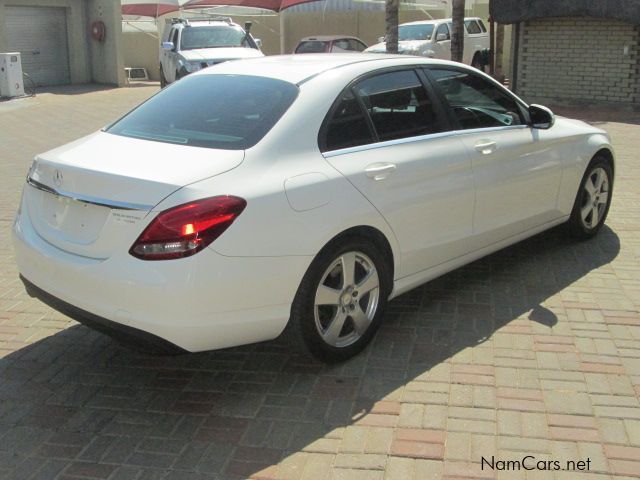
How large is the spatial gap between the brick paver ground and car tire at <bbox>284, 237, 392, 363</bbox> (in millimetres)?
147

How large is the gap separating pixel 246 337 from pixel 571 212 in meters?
3.38

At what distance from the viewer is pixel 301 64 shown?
4.57 metres

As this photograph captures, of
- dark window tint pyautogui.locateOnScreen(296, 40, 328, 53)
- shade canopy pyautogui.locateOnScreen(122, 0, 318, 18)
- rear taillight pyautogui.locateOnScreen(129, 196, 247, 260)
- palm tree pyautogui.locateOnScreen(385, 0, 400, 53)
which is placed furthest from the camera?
shade canopy pyautogui.locateOnScreen(122, 0, 318, 18)

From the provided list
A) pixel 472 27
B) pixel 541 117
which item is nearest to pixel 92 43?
pixel 472 27

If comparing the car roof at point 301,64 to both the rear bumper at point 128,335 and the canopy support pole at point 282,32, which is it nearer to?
the rear bumper at point 128,335

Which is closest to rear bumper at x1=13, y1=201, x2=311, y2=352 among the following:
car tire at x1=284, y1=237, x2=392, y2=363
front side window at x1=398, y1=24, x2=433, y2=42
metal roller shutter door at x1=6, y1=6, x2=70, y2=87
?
car tire at x1=284, y1=237, x2=392, y2=363

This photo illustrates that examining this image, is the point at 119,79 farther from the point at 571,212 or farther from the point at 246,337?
the point at 246,337

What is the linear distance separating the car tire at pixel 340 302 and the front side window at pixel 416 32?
19.1 metres

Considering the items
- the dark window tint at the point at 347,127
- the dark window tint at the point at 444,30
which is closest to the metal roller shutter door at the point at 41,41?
the dark window tint at the point at 444,30

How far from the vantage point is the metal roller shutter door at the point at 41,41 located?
73.7ft

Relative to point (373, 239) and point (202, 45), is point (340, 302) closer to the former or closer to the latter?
point (373, 239)

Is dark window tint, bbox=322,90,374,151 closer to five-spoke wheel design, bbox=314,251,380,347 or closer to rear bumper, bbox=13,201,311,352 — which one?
five-spoke wheel design, bbox=314,251,380,347

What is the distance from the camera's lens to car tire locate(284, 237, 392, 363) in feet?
12.7

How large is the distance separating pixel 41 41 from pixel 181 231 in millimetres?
22138
